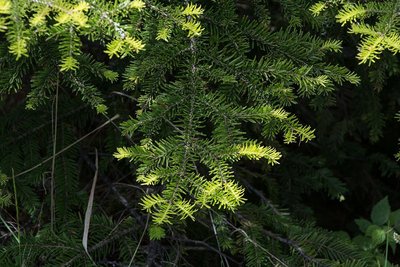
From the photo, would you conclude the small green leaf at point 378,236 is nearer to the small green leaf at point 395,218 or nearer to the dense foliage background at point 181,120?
the dense foliage background at point 181,120

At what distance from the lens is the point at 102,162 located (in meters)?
2.26

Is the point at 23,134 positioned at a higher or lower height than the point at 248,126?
lower

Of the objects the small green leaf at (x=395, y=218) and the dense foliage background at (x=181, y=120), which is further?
the small green leaf at (x=395, y=218)

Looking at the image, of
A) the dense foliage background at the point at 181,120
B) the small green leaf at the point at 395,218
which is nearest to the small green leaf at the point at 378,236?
the dense foliage background at the point at 181,120

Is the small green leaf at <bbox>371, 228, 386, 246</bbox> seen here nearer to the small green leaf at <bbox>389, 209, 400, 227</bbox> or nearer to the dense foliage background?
the dense foliage background

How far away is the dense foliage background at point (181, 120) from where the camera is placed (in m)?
1.50

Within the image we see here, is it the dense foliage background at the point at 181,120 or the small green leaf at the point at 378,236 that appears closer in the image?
the dense foliage background at the point at 181,120

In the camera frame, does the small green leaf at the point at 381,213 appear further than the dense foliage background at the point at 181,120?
Yes

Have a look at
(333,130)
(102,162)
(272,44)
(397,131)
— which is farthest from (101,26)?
(397,131)

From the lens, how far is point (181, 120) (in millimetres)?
1600

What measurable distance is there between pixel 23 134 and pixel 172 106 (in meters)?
0.77

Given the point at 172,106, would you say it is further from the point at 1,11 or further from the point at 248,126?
the point at 248,126

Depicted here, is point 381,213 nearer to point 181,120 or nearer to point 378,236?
point 378,236

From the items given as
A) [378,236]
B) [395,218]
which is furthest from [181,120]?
[395,218]
